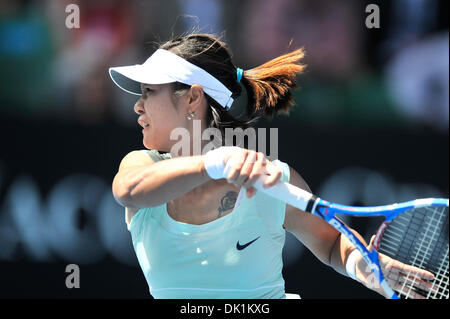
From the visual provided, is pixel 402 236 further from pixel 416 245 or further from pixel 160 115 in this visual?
pixel 160 115

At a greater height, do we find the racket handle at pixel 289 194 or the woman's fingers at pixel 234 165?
the woman's fingers at pixel 234 165

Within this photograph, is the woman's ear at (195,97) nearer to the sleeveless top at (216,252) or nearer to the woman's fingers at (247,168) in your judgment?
the sleeveless top at (216,252)

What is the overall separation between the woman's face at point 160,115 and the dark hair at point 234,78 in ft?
0.18

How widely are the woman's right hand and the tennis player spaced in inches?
6.3

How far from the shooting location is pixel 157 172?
Result: 7.29 ft

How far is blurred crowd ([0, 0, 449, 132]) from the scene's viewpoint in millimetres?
4988

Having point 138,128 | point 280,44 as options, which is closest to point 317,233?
point 138,128

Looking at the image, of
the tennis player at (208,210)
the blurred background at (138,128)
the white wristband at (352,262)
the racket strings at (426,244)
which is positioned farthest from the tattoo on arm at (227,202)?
the blurred background at (138,128)

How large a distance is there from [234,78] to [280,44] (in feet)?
7.88

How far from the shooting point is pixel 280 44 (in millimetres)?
5074

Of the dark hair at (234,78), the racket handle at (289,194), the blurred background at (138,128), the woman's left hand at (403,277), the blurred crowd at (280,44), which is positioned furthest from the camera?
the blurred crowd at (280,44)

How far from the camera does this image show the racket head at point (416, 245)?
2348 millimetres
